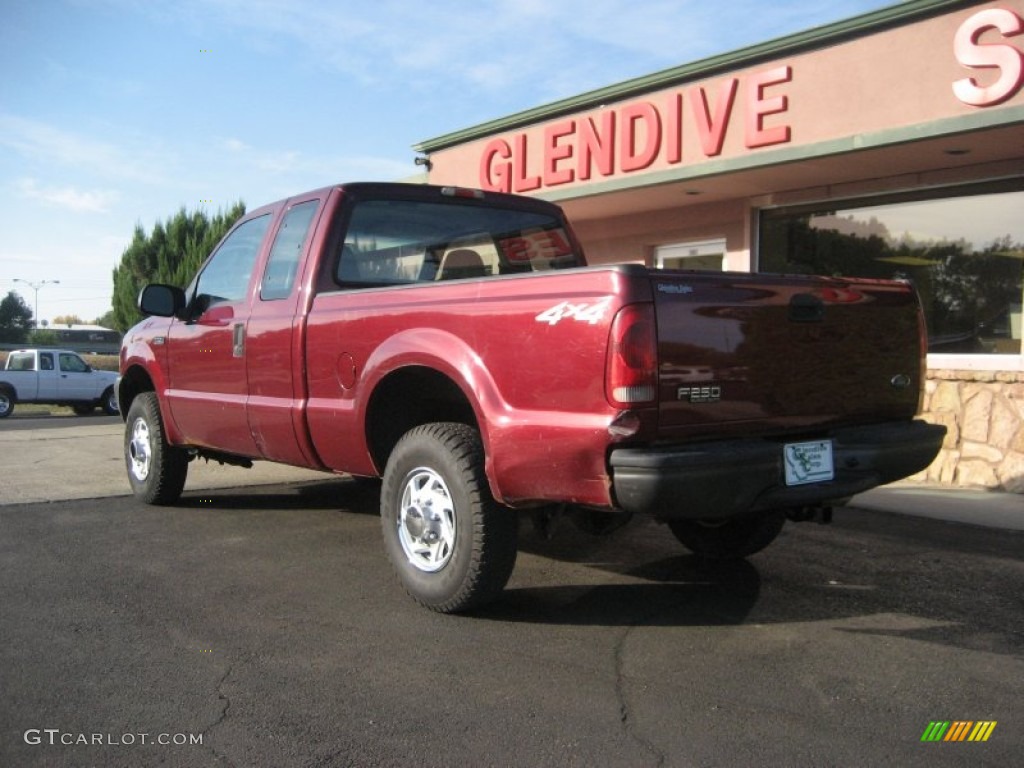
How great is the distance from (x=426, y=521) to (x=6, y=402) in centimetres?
2107

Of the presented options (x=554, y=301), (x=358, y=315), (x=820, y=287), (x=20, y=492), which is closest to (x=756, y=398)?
(x=820, y=287)

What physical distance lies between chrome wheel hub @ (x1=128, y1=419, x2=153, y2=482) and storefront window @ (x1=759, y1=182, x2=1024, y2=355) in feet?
22.8

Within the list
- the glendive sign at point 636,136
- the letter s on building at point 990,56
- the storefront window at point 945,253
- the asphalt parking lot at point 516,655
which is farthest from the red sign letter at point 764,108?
the asphalt parking lot at point 516,655

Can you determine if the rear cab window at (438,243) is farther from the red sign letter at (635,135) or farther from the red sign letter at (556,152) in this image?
the red sign letter at (556,152)

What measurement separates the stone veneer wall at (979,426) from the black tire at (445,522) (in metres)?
5.95

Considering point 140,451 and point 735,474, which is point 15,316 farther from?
point 735,474

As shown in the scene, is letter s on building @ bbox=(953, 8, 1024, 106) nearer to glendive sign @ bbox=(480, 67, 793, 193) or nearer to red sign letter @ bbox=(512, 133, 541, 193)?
glendive sign @ bbox=(480, 67, 793, 193)

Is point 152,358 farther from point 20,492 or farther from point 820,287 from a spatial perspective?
point 820,287

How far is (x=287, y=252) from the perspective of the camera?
17.0 ft

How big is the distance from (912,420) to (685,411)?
1626mm

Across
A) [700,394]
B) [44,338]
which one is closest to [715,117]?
[700,394]

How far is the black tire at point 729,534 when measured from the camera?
4.73 metres

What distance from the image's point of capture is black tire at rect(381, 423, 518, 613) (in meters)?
3.74

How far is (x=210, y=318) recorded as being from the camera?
5715mm
